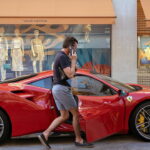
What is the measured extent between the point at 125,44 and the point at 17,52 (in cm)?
359

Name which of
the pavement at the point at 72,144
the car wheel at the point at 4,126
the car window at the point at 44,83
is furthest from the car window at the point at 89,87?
the car wheel at the point at 4,126

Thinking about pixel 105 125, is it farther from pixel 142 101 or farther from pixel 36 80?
pixel 36 80

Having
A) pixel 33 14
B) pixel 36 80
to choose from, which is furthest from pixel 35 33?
pixel 36 80

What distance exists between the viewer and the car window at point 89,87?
5.30 meters

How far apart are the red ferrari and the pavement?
0.60ft

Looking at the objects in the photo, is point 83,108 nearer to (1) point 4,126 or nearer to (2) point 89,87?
(2) point 89,87

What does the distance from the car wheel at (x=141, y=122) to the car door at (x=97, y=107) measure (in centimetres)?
23

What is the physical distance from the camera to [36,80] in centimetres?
533

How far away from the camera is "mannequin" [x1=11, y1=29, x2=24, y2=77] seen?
10289mm

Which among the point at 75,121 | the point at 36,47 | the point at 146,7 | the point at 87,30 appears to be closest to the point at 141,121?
the point at 75,121

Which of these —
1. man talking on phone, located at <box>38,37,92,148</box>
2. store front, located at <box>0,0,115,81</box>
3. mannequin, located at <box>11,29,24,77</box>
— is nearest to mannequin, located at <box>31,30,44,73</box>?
store front, located at <box>0,0,115,81</box>

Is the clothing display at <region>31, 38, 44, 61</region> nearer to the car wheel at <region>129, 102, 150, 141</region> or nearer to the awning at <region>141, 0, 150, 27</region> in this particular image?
the awning at <region>141, 0, 150, 27</region>

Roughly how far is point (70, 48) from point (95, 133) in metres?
1.40

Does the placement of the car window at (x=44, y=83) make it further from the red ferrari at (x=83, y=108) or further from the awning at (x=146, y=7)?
the awning at (x=146, y=7)
